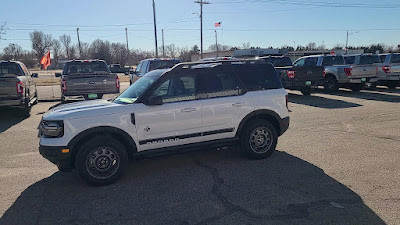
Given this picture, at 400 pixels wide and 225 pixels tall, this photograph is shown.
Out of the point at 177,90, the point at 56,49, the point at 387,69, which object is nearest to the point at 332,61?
the point at 387,69

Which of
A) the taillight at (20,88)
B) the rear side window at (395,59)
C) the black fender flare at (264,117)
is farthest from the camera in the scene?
the rear side window at (395,59)

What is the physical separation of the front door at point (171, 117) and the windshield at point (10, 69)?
9341 millimetres

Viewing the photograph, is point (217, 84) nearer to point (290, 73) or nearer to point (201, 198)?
point (201, 198)

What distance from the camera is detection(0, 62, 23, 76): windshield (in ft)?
38.2

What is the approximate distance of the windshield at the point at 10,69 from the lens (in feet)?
38.2

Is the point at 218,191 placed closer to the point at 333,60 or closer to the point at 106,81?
the point at 106,81

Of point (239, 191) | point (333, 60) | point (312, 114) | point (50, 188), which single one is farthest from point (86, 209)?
point (333, 60)

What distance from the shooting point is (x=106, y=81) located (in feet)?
38.6

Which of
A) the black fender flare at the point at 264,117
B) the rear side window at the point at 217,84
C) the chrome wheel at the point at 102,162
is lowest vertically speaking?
the chrome wheel at the point at 102,162

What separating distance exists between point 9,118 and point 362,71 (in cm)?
1633

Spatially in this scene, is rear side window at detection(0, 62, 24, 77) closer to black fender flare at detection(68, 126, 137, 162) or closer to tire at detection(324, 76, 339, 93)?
black fender flare at detection(68, 126, 137, 162)

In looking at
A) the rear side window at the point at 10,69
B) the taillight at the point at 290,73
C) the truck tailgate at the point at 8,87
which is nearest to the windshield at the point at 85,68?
the rear side window at the point at 10,69

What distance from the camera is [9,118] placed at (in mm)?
10898

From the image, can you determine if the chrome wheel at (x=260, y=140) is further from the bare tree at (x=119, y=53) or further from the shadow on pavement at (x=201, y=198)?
the bare tree at (x=119, y=53)
